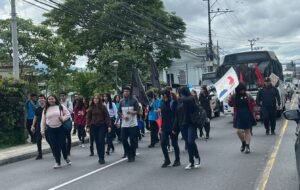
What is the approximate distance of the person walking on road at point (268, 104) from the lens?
55.3 feet

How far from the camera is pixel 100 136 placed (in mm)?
12352

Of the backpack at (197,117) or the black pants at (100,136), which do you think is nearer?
the backpack at (197,117)

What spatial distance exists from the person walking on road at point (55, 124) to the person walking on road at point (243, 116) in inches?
162

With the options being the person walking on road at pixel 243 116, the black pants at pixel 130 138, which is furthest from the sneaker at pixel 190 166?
the person walking on road at pixel 243 116

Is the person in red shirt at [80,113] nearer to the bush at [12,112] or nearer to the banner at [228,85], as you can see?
the bush at [12,112]

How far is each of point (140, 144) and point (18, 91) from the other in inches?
195

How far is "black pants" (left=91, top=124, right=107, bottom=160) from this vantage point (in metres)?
12.3

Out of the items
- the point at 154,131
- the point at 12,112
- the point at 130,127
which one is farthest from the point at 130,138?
the point at 12,112

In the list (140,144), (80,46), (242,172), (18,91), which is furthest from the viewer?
(80,46)

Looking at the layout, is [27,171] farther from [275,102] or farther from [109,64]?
[109,64]

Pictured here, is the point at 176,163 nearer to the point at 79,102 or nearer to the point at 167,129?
the point at 167,129

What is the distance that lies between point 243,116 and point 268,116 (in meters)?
4.34

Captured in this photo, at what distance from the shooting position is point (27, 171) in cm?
1208

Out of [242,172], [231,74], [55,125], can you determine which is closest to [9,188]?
[55,125]
